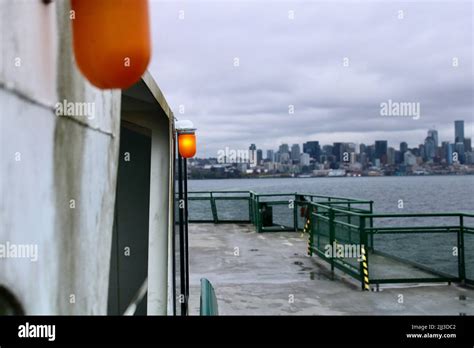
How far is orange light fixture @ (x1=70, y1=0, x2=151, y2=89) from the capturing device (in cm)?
96

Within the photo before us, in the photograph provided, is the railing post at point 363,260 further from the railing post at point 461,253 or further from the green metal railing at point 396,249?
the railing post at point 461,253

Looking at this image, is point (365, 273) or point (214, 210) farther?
point (214, 210)

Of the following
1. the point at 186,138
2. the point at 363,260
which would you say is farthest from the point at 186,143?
the point at 363,260

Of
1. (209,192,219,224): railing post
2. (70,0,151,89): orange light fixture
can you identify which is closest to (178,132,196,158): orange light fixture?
(70,0,151,89): orange light fixture

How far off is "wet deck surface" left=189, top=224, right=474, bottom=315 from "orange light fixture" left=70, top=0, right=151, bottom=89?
4.69 metres

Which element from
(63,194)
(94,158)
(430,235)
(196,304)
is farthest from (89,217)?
(430,235)

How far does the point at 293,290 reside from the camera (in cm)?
672

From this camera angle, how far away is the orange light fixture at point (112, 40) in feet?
3.14

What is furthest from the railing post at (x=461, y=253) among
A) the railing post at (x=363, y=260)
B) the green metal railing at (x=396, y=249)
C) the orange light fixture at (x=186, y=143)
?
the orange light fixture at (x=186, y=143)

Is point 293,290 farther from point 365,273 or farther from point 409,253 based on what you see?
point 409,253

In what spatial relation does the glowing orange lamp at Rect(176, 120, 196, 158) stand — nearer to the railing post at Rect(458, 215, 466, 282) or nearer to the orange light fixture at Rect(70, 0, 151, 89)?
the orange light fixture at Rect(70, 0, 151, 89)

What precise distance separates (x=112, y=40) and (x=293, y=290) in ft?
20.2
